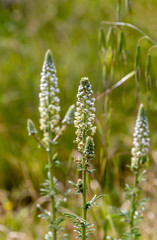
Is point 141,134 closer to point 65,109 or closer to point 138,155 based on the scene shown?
point 138,155

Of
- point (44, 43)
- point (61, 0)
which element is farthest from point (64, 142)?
point (61, 0)

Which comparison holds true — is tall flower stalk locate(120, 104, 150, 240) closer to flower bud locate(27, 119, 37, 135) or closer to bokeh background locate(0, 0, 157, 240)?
bokeh background locate(0, 0, 157, 240)

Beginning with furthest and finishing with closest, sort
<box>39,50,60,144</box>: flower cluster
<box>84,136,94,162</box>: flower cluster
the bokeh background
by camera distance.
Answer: the bokeh background
<box>39,50,60,144</box>: flower cluster
<box>84,136,94,162</box>: flower cluster

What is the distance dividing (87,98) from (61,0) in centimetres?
793

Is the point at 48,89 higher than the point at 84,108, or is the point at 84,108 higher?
the point at 48,89

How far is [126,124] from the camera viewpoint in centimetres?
472

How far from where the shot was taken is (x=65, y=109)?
15.2ft

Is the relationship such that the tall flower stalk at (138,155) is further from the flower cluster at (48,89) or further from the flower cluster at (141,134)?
the flower cluster at (48,89)

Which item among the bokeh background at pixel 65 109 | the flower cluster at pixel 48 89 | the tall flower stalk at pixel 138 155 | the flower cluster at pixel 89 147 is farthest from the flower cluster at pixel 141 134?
the flower cluster at pixel 89 147

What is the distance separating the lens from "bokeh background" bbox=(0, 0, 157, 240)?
341cm

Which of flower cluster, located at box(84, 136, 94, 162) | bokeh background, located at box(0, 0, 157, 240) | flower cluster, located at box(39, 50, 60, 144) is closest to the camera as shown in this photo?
flower cluster, located at box(84, 136, 94, 162)

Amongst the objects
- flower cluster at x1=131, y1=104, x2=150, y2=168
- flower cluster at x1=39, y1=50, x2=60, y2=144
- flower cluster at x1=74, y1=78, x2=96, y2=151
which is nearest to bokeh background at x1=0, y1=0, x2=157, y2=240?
flower cluster at x1=131, y1=104, x2=150, y2=168

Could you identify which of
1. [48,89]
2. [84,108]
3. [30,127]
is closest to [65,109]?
[30,127]

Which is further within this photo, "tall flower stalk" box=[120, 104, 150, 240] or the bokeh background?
the bokeh background
